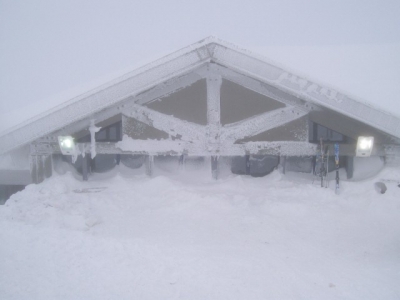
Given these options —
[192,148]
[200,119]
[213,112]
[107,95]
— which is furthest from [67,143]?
[213,112]

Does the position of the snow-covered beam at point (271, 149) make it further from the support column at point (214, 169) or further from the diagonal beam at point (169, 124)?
the diagonal beam at point (169, 124)

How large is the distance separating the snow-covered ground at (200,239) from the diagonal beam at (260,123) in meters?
1.22

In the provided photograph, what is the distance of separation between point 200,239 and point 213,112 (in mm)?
3396

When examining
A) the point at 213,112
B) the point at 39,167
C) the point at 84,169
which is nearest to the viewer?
the point at 213,112

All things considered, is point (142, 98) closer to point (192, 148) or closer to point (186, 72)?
point (186, 72)

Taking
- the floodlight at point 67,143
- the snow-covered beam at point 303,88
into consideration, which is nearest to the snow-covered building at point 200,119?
the snow-covered beam at point 303,88

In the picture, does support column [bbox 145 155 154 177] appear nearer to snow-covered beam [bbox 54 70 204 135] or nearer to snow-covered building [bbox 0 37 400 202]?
snow-covered building [bbox 0 37 400 202]

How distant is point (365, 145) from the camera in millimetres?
6375

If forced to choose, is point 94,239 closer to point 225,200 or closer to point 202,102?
point 225,200

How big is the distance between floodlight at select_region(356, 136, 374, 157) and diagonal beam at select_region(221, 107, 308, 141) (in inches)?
55.5

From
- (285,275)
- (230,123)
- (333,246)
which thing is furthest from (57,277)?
(230,123)

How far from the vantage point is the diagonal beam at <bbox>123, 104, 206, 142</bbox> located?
6984 millimetres

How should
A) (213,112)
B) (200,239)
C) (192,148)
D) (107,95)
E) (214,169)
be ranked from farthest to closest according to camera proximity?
1. (214,169)
2. (192,148)
3. (213,112)
4. (107,95)
5. (200,239)

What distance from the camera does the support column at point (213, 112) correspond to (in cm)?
684
